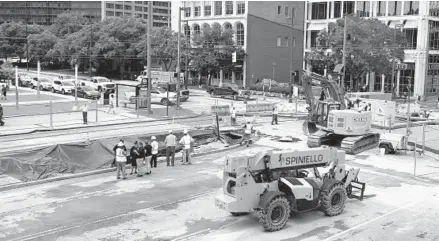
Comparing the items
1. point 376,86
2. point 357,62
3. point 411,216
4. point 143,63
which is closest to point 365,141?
point 411,216

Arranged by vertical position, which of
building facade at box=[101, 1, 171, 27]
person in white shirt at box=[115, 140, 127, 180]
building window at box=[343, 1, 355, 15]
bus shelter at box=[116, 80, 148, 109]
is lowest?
person in white shirt at box=[115, 140, 127, 180]

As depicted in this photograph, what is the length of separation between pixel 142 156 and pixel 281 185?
27.0 ft

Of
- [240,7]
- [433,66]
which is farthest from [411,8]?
[240,7]

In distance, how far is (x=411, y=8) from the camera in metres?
72.9

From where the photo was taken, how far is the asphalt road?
605 inches

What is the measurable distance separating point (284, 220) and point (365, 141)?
48.8ft

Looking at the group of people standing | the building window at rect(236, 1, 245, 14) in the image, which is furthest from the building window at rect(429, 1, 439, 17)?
the group of people standing

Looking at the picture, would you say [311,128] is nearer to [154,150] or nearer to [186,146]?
[186,146]

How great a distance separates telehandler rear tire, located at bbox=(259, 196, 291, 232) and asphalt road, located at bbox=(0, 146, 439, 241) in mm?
249

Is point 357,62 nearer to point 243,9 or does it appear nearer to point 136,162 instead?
point 243,9

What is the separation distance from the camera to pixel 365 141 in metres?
29.2

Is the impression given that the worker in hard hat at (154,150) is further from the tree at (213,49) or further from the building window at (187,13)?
the building window at (187,13)

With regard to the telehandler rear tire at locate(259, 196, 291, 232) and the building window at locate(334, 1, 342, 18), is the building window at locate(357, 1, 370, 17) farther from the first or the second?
the telehandler rear tire at locate(259, 196, 291, 232)

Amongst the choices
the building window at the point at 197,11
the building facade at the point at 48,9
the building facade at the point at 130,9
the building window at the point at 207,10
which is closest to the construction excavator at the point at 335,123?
the building window at the point at 207,10
